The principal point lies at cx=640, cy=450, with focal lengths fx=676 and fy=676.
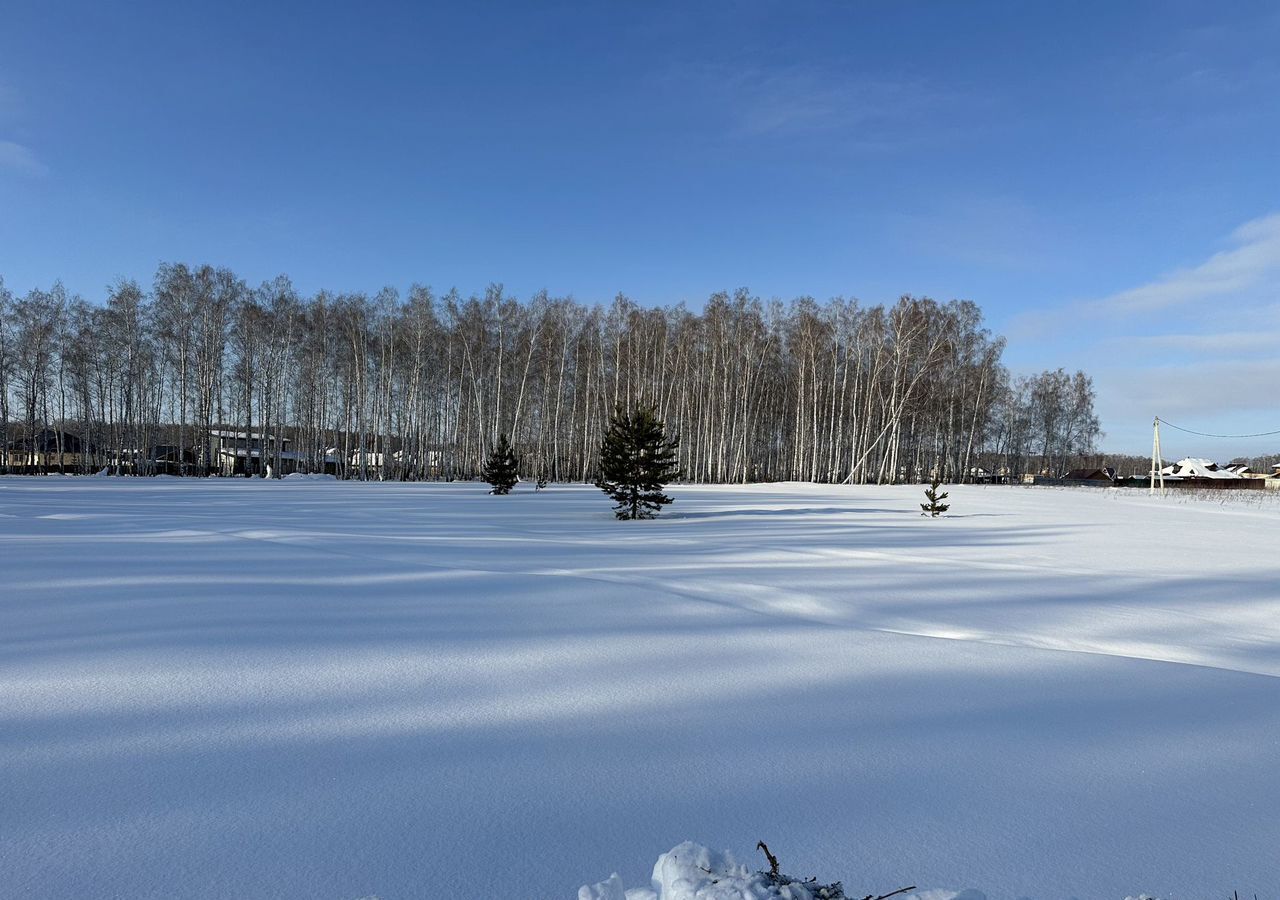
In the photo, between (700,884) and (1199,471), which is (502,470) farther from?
(1199,471)

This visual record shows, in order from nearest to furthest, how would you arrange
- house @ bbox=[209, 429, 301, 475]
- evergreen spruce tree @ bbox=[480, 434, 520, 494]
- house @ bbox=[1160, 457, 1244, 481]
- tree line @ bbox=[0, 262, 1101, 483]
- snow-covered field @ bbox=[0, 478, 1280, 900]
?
1. snow-covered field @ bbox=[0, 478, 1280, 900]
2. evergreen spruce tree @ bbox=[480, 434, 520, 494]
3. tree line @ bbox=[0, 262, 1101, 483]
4. house @ bbox=[209, 429, 301, 475]
5. house @ bbox=[1160, 457, 1244, 481]

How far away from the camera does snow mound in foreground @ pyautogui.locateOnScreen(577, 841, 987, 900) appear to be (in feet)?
4.05

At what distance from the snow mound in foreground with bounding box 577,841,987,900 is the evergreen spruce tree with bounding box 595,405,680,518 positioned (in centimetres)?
1415

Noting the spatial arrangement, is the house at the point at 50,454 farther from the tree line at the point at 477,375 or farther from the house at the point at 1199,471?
the house at the point at 1199,471

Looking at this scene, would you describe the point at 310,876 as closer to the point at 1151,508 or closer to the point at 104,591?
the point at 104,591

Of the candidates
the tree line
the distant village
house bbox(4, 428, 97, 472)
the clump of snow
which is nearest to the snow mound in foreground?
the clump of snow

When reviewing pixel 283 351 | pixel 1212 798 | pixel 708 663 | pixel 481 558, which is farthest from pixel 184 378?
pixel 1212 798

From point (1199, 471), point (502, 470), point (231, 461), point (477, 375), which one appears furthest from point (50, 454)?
point (1199, 471)

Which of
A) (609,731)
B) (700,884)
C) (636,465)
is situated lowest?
(609,731)

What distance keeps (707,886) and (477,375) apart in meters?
40.1

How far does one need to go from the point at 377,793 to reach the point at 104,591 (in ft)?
14.3

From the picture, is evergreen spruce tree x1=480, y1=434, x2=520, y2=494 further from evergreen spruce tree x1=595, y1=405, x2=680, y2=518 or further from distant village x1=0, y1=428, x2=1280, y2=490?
Result: distant village x1=0, y1=428, x2=1280, y2=490

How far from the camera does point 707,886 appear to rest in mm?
1265

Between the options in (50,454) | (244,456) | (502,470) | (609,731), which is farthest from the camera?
(244,456)
